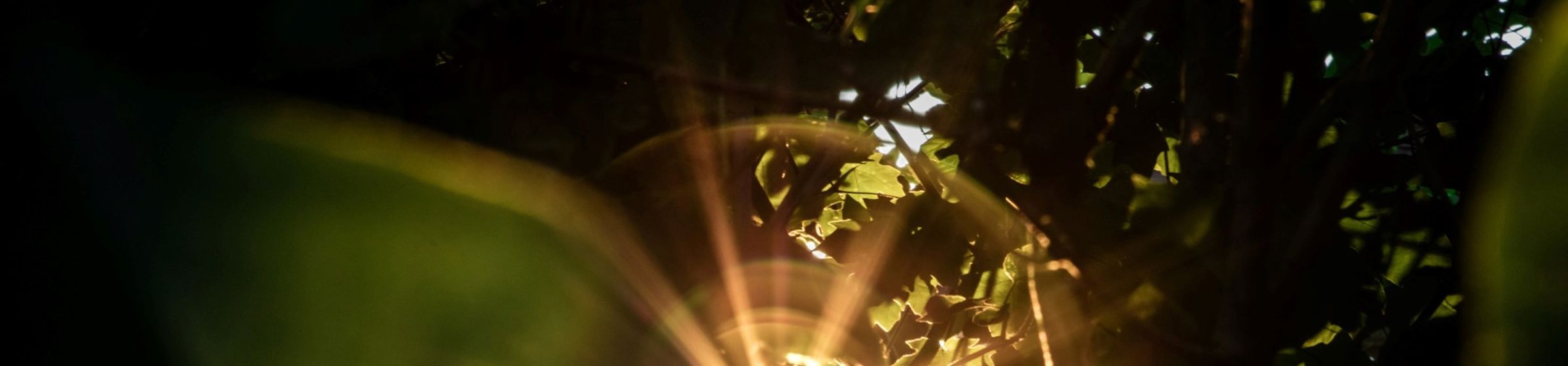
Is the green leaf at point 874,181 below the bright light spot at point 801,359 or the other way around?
the other way around

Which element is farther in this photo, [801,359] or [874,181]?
[874,181]

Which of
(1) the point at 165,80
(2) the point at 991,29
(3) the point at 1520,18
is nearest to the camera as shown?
(1) the point at 165,80

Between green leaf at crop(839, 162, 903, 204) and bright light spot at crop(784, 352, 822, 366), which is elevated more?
green leaf at crop(839, 162, 903, 204)

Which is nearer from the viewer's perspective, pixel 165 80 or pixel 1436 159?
pixel 165 80

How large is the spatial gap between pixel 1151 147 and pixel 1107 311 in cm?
69

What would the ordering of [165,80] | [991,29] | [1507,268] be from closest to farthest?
[165,80] < [1507,268] < [991,29]

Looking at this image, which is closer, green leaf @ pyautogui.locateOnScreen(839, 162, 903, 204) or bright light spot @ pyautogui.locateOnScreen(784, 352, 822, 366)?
bright light spot @ pyautogui.locateOnScreen(784, 352, 822, 366)

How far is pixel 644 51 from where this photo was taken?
1723 millimetres

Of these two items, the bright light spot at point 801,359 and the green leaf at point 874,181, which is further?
the green leaf at point 874,181

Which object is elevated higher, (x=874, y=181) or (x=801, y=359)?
(x=874, y=181)

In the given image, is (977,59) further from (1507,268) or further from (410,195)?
(410,195)

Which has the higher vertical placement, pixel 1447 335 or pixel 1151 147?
pixel 1151 147

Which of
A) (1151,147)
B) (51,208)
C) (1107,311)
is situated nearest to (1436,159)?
(1151,147)

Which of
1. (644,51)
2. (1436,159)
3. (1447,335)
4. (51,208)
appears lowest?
(1447,335)
